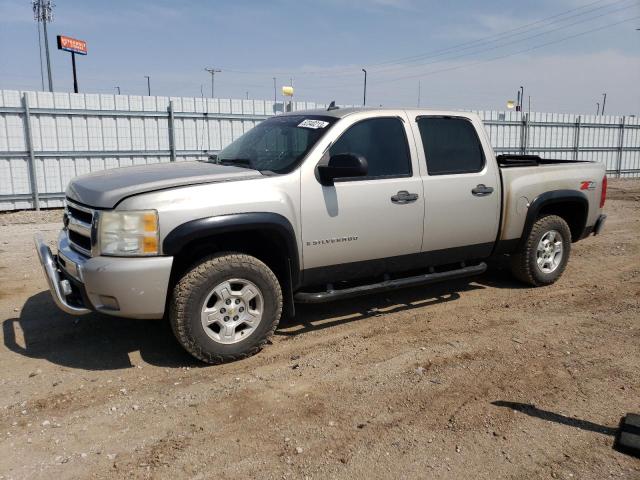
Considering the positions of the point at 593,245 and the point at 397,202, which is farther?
the point at 593,245

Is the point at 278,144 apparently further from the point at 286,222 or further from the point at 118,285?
the point at 118,285

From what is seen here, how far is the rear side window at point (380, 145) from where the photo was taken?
15.5ft

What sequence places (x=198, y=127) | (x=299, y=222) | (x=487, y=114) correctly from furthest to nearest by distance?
(x=487, y=114)
(x=198, y=127)
(x=299, y=222)

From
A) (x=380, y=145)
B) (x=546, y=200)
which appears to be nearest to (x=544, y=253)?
(x=546, y=200)

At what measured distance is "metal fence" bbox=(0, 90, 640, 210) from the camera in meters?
11.9

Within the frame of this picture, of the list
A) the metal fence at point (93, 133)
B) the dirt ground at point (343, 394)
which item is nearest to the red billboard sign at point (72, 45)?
the metal fence at point (93, 133)

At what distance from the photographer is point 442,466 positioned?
9.62 ft

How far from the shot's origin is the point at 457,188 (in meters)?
5.22

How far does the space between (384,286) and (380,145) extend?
1.24 m

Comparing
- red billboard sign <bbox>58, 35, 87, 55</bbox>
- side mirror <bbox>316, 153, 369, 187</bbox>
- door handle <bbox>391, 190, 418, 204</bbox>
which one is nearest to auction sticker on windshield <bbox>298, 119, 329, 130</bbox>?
side mirror <bbox>316, 153, 369, 187</bbox>

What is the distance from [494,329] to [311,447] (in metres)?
2.53

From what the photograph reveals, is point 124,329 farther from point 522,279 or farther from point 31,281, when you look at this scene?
point 522,279

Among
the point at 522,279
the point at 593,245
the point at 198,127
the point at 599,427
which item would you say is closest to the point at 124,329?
the point at 599,427

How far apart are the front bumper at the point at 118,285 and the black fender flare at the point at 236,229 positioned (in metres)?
0.15
